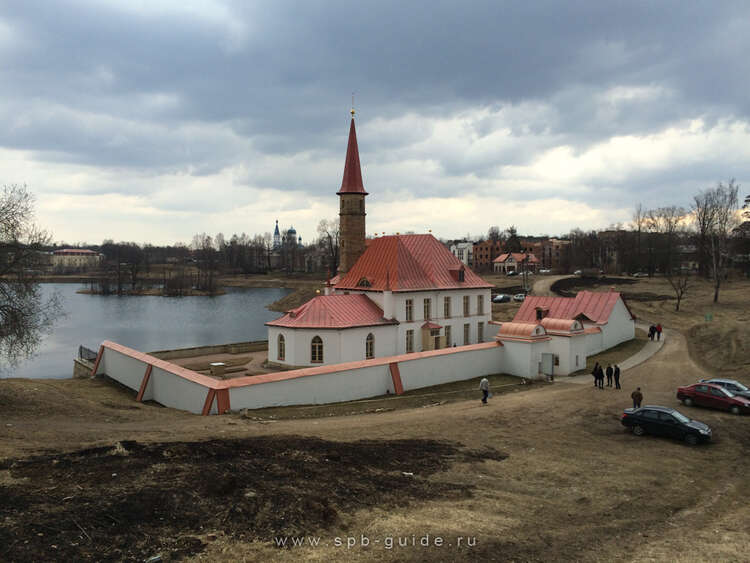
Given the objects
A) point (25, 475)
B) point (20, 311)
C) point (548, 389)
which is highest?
point (20, 311)

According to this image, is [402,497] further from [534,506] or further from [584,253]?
[584,253]

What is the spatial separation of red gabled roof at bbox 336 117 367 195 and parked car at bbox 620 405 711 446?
28.0m

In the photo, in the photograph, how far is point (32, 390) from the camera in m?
23.3

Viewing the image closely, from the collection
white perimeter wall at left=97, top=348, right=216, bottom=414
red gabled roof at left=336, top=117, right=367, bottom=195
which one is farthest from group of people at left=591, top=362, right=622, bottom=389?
red gabled roof at left=336, top=117, right=367, bottom=195

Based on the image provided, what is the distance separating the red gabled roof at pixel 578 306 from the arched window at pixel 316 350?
59.3 ft

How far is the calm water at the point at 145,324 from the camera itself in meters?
49.6

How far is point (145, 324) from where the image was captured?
233 ft

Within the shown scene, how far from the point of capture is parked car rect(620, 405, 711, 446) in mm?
18953

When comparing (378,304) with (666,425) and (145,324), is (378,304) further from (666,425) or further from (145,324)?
(145,324)

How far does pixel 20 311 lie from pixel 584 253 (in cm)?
11107

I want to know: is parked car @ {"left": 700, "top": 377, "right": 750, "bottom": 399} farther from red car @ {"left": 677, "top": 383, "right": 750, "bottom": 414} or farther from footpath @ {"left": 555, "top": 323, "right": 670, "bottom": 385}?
footpath @ {"left": 555, "top": 323, "right": 670, "bottom": 385}

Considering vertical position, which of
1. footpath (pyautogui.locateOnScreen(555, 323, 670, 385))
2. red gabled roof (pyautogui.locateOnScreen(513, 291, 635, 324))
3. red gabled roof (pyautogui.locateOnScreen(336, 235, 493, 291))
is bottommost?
footpath (pyautogui.locateOnScreen(555, 323, 670, 385))

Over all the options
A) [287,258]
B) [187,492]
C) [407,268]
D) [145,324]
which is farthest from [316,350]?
[287,258]

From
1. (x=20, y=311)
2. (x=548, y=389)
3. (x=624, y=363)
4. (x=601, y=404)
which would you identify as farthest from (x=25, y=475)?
(x=624, y=363)
